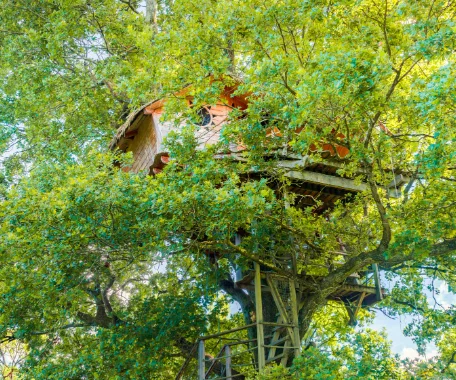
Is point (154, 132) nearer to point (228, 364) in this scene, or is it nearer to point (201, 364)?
point (201, 364)

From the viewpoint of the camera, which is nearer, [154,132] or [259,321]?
[259,321]

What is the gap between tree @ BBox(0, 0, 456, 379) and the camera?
8.64 metres

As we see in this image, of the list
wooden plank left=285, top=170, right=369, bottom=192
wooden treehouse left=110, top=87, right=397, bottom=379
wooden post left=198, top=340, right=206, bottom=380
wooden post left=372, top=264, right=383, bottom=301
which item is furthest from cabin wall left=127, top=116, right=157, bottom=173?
wooden post left=372, top=264, right=383, bottom=301

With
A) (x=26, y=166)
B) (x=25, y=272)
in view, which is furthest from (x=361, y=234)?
(x=26, y=166)

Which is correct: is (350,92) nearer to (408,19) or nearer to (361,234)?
(408,19)

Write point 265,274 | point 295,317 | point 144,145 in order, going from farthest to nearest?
point 144,145
point 265,274
point 295,317

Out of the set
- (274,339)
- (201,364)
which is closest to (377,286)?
(274,339)

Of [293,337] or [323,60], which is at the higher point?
[323,60]

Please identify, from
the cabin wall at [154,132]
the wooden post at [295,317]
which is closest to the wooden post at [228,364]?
the wooden post at [295,317]

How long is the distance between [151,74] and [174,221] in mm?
3562

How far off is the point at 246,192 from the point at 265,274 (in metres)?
3.32

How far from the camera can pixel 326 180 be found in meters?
12.1

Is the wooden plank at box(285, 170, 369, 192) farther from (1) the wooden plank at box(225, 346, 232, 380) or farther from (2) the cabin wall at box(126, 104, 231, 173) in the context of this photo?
(1) the wooden plank at box(225, 346, 232, 380)

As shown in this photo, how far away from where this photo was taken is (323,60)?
824cm
